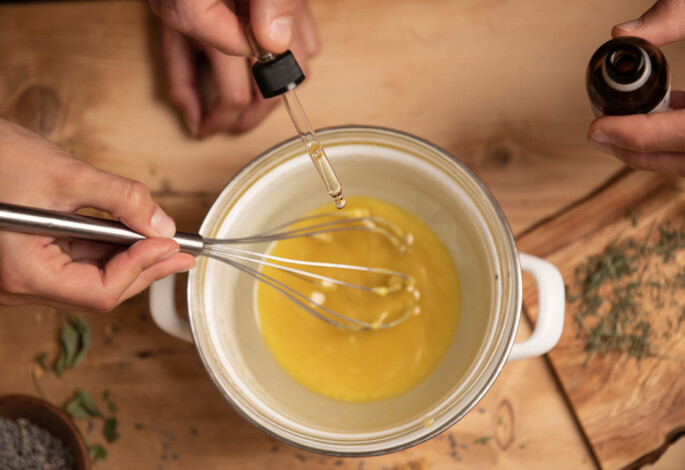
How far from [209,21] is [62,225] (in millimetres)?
308

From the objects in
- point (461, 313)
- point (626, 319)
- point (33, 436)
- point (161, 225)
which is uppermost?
point (161, 225)

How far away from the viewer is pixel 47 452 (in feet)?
2.87

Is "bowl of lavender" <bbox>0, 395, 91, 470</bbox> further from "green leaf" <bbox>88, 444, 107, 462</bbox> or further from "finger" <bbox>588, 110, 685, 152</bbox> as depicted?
"finger" <bbox>588, 110, 685, 152</bbox>

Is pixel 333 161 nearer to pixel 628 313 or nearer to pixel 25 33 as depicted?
pixel 628 313

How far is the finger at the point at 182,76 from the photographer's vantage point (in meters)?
0.96

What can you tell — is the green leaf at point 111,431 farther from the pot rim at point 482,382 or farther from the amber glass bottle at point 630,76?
the amber glass bottle at point 630,76

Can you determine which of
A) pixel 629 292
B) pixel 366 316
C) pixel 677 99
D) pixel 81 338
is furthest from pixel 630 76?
pixel 81 338

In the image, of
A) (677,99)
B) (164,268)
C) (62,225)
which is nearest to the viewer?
(62,225)

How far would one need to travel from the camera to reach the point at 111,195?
691 mm

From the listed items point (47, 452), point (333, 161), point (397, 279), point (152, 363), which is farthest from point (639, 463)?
point (47, 452)

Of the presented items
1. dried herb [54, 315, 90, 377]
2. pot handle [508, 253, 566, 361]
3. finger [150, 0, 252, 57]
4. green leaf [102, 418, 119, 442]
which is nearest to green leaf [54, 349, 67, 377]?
dried herb [54, 315, 90, 377]

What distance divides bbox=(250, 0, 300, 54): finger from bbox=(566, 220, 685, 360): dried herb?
57cm

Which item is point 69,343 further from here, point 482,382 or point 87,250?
A: point 482,382

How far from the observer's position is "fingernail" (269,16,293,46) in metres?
0.70
